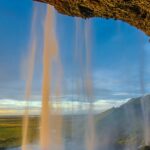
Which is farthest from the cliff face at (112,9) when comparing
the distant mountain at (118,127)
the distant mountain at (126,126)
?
the distant mountain at (126,126)

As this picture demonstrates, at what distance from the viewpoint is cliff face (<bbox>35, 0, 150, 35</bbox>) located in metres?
10.7

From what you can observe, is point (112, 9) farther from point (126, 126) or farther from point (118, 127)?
Answer: point (118, 127)

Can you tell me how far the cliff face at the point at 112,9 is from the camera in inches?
422

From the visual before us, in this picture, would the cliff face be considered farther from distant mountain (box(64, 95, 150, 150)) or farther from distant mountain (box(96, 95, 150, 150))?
distant mountain (box(96, 95, 150, 150))

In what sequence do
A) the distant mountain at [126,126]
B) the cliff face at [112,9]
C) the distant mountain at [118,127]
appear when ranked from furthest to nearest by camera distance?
the distant mountain at [126,126] → the distant mountain at [118,127] → the cliff face at [112,9]

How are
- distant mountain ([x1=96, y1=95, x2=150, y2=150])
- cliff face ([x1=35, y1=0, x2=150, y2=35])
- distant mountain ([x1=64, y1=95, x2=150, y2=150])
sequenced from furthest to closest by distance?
distant mountain ([x1=96, y1=95, x2=150, y2=150])
distant mountain ([x1=64, y1=95, x2=150, y2=150])
cliff face ([x1=35, y1=0, x2=150, y2=35])

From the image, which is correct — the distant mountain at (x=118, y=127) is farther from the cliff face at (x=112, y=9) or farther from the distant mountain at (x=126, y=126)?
the cliff face at (x=112, y=9)

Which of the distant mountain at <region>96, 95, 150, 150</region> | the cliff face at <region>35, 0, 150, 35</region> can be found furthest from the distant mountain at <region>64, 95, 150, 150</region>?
the cliff face at <region>35, 0, 150, 35</region>

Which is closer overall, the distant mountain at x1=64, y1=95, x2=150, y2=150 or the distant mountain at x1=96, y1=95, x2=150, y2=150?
the distant mountain at x1=64, y1=95, x2=150, y2=150

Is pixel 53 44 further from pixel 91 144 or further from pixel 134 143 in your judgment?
pixel 134 143

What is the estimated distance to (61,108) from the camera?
30094 millimetres

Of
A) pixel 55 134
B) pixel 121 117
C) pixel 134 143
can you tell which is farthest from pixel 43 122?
pixel 121 117

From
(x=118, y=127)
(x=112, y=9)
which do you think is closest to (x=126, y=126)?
(x=118, y=127)

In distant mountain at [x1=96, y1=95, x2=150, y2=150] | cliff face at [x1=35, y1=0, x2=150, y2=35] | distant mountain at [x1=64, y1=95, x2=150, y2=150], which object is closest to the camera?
cliff face at [x1=35, y1=0, x2=150, y2=35]
